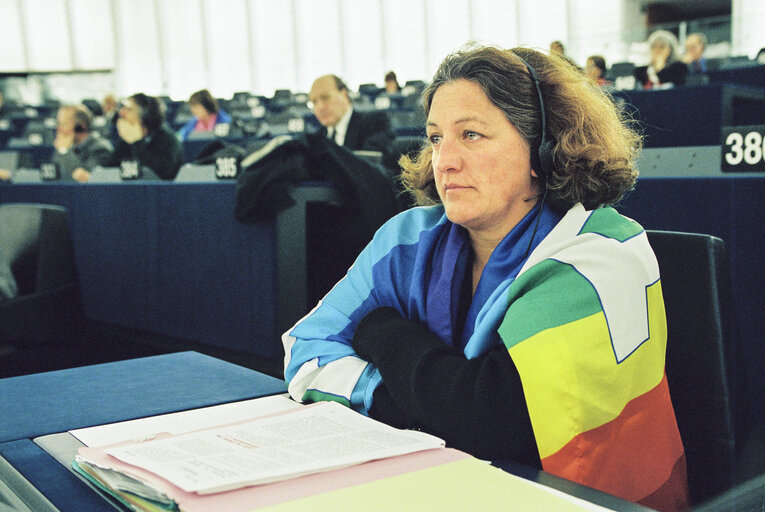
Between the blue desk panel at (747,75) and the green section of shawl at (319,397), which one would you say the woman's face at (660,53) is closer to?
the blue desk panel at (747,75)

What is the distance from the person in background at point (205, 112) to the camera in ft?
23.6

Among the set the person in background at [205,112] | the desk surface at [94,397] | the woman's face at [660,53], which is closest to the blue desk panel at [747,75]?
the woman's face at [660,53]

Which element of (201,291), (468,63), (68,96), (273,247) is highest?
(68,96)

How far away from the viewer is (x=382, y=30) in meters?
14.2

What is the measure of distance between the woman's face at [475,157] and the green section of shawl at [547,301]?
0.20 m

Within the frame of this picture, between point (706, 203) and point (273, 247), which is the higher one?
point (706, 203)

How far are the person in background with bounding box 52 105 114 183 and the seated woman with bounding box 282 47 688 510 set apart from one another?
16.2 feet

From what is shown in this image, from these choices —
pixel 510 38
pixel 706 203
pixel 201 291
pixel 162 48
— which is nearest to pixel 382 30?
pixel 510 38

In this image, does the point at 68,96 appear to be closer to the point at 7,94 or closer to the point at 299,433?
the point at 7,94

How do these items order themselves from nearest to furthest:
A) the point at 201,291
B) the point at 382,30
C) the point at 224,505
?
the point at 224,505 < the point at 201,291 < the point at 382,30

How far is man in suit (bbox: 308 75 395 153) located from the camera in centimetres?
462

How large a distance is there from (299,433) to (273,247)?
257cm

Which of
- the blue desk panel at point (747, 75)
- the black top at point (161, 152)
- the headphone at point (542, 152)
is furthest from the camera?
the black top at point (161, 152)

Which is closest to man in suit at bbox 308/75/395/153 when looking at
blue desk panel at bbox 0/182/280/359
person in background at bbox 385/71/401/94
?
blue desk panel at bbox 0/182/280/359
